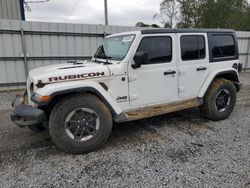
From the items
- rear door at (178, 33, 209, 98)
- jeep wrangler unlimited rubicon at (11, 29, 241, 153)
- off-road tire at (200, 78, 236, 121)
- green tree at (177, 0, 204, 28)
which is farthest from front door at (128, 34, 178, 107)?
green tree at (177, 0, 204, 28)

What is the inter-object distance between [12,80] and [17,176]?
6.11 metres

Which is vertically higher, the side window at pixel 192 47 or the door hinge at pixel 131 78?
the side window at pixel 192 47

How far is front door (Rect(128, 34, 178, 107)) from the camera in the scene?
3637mm

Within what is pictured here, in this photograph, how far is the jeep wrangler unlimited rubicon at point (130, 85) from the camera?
123 inches

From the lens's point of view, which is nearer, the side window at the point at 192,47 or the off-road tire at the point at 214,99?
the side window at the point at 192,47

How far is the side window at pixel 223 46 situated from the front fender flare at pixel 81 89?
2.52m

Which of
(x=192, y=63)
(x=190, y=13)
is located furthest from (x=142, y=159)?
(x=190, y=13)

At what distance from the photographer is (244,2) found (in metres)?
22.0

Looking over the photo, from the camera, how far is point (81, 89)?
3.15m

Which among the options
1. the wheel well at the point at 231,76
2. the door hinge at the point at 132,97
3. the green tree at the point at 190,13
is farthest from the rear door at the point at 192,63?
the green tree at the point at 190,13

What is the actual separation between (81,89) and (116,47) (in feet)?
4.15

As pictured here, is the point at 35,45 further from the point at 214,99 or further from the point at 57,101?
the point at 214,99

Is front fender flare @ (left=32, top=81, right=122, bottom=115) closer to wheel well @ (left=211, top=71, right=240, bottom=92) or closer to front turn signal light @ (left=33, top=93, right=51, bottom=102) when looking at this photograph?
front turn signal light @ (left=33, top=93, right=51, bottom=102)

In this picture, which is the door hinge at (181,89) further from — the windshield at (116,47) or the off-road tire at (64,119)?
the off-road tire at (64,119)
